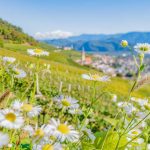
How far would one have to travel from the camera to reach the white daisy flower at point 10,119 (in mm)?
2004

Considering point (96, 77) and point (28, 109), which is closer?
point (28, 109)

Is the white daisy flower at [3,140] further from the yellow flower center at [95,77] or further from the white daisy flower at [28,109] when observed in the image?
the yellow flower center at [95,77]

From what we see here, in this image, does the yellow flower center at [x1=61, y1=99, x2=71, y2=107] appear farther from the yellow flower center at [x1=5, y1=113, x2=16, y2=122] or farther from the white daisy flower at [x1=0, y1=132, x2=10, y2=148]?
the white daisy flower at [x1=0, y1=132, x2=10, y2=148]

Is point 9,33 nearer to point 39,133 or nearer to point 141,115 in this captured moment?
point 141,115

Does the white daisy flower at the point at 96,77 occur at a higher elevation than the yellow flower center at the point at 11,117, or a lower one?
higher

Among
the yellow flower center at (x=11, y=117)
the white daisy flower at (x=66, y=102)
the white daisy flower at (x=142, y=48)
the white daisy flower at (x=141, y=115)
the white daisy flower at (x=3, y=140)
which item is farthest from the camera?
the white daisy flower at (x=142, y=48)

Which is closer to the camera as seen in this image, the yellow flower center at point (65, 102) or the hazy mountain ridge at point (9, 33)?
the yellow flower center at point (65, 102)

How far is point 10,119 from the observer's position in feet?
7.02

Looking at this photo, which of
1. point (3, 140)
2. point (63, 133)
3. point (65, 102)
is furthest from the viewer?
point (65, 102)

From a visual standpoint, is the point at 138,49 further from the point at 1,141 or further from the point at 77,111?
the point at 1,141

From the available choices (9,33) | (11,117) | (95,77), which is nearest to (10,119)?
(11,117)

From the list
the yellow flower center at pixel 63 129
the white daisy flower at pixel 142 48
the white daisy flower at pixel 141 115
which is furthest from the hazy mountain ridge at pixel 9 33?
the yellow flower center at pixel 63 129

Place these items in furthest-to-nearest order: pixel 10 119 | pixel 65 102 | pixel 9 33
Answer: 1. pixel 9 33
2. pixel 65 102
3. pixel 10 119

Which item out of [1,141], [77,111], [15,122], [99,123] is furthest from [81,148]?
[99,123]
